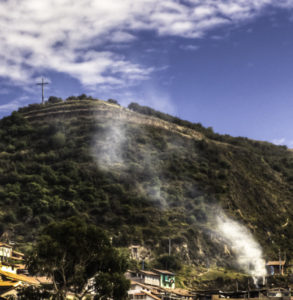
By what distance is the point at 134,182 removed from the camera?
467 feet

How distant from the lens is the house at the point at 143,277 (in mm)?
95500

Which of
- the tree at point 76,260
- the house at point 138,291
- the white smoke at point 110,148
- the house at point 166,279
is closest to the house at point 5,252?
the house at point 138,291

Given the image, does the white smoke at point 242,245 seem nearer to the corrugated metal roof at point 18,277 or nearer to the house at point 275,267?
the house at point 275,267

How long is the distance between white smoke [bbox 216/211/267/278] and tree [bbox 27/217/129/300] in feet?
182

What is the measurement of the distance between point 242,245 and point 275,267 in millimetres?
9845

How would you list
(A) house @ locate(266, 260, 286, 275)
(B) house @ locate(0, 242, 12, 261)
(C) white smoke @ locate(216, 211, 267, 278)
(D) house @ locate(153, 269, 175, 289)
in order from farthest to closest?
(C) white smoke @ locate(216, 211, 267, 278), (A) house @ locate(266, 260, 286, 275), (D) house @ locate(153, 269, 175, 289), (B) house @ locate(0, 242, 12, 261)

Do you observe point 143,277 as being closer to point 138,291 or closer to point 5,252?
point 138,291

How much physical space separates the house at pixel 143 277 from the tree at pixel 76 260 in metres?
29.7

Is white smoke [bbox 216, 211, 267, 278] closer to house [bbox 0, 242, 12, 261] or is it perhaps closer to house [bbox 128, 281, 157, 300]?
house [bbox 128, 281, 157, 300]

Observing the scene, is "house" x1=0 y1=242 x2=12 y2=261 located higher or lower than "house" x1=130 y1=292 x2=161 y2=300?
higher

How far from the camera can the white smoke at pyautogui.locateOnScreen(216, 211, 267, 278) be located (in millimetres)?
120562

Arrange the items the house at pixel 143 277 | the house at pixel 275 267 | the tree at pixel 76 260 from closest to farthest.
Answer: the tree at pixel 76 260, the house at pixel 143 277, the house at pixel 275 267

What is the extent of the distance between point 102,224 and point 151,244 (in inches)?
486

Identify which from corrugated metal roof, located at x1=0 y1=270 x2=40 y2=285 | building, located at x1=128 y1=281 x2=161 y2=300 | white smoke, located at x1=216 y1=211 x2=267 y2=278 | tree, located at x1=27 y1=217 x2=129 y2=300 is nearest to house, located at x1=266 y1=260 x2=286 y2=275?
white smoke, located at x1=216 y1=211 x2=267 y2=278
